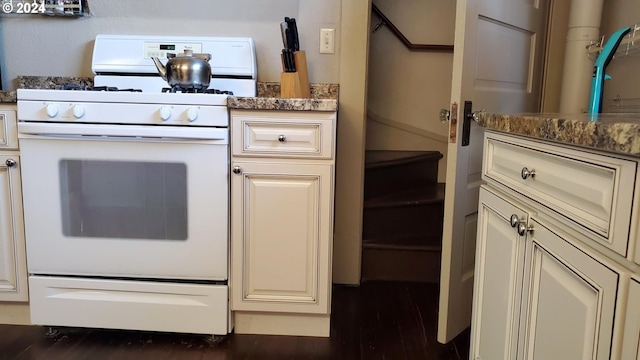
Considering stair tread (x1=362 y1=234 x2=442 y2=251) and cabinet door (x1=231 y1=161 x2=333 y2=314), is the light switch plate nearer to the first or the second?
cabinet door (x1=231 y1=161 x2=333 y2=314)

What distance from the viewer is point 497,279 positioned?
1092 millimetres

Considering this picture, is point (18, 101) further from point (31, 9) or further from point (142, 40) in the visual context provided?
point (31, 9)

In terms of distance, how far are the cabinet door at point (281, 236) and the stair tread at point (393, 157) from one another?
860mm

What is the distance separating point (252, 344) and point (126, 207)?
68 centimetres

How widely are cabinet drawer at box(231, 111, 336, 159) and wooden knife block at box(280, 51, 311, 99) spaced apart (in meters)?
0.34

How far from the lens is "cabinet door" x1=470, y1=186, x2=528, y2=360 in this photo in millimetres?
981

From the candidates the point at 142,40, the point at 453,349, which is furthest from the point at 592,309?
the point at 142,40

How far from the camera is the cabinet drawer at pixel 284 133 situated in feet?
5.22

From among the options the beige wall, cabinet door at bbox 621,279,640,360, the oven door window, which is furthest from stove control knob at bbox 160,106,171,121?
the beige wall

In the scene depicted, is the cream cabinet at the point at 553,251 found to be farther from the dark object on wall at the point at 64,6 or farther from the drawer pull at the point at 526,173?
the dark object on wall at the point at 64,6

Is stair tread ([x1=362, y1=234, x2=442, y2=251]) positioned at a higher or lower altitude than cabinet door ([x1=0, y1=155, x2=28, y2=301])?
lower

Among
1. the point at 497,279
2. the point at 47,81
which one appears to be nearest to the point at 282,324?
the point at 497,279

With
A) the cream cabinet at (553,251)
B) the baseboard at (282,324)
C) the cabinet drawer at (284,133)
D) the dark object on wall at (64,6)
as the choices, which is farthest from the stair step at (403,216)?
the dark object on wall at (64,6)

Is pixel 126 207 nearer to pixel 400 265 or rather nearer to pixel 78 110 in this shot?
pixel 78 110
